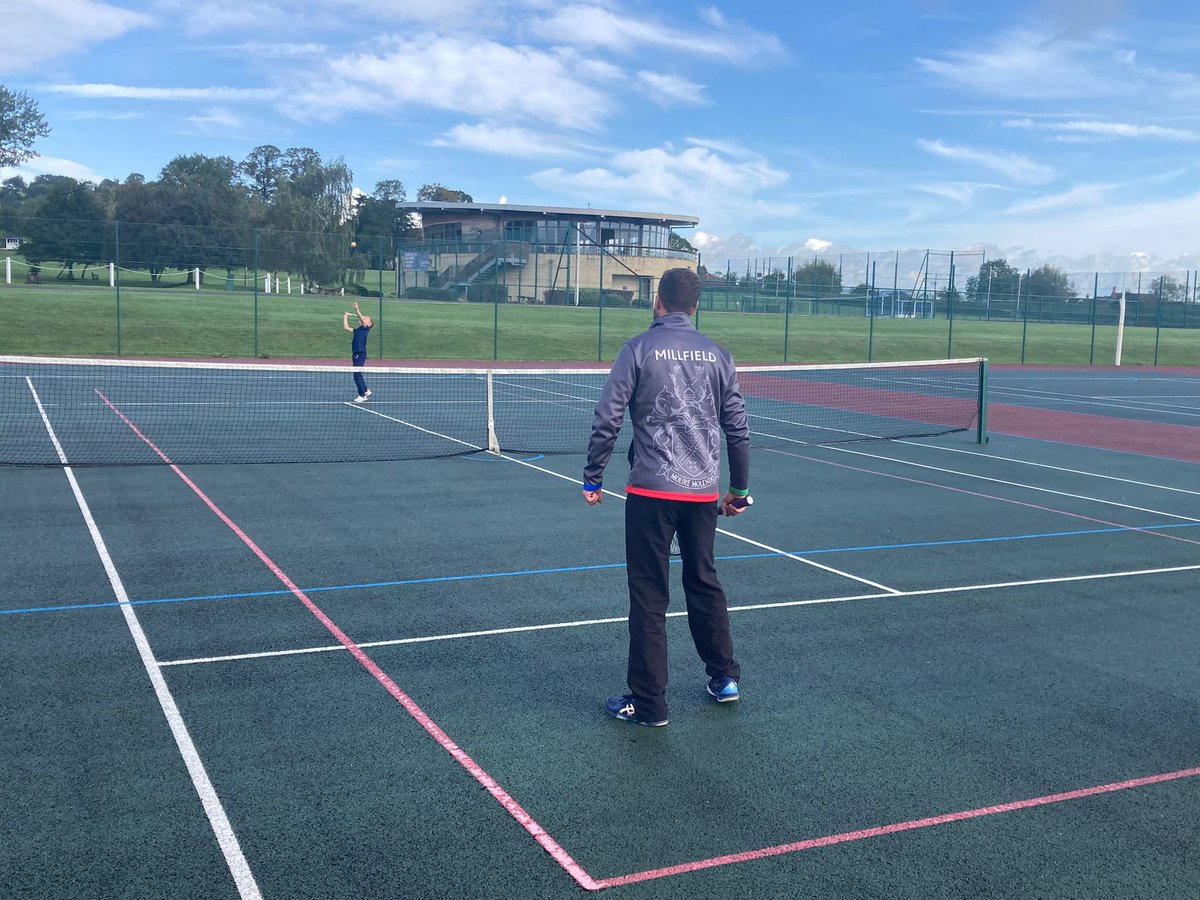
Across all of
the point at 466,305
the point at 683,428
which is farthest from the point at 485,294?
the point at 683,428

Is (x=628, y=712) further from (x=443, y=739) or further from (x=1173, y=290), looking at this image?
(x=1173, y=290)

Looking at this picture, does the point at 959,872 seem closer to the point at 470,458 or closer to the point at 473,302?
the point at 470,458

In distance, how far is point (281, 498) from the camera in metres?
11.4

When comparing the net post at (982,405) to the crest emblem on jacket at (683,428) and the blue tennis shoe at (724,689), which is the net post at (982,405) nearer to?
the blue tennis shoe at (724,689)

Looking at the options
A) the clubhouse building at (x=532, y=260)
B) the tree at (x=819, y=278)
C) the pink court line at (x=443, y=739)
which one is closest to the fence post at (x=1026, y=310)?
the tree at (x=819, y=278)

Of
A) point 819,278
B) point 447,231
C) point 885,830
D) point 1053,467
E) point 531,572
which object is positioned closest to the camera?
point 885,830

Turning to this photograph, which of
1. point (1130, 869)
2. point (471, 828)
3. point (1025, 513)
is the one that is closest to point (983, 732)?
point (1130, 869)

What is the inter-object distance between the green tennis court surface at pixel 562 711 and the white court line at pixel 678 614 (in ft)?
0.12

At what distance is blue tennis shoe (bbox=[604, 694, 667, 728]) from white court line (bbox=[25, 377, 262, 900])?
191 centimetres

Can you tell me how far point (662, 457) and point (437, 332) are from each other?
120ft

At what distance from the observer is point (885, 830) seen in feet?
14.5

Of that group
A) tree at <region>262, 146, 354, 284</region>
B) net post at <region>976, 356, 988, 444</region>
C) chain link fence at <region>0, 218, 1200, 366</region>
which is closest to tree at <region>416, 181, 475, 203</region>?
tree at <region>262, 146, 354, 284</region>

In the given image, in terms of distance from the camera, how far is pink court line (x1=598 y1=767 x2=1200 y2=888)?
13.3 feet

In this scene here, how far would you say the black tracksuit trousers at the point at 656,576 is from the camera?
5.33 meters
